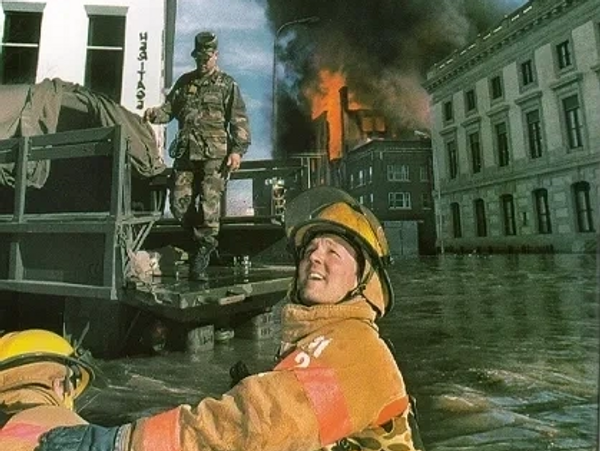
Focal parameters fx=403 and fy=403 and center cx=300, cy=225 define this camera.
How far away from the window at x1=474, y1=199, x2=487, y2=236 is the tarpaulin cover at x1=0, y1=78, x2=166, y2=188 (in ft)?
5.76

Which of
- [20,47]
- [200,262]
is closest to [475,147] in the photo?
[200,262]

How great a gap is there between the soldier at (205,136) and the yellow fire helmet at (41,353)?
52.2 inches

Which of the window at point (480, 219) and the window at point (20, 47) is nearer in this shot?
the window at point (20, 47)

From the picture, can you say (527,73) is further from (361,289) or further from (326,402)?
(326,402)

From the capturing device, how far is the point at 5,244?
207cm

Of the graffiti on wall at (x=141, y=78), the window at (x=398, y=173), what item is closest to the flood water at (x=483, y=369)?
the window at (x=398, y=173)

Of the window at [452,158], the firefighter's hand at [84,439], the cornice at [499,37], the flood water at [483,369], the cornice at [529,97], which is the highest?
the cornice at [499,37]

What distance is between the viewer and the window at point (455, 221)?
2155 millimetres

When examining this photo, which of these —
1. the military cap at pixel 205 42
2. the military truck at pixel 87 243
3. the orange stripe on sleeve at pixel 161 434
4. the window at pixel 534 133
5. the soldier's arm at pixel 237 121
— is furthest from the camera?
the soldier's arm at pixel 237 121

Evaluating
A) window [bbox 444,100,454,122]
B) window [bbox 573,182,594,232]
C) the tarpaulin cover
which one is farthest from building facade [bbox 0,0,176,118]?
window [bbox 573,182,594,232]

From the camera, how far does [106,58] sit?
243 centimetres

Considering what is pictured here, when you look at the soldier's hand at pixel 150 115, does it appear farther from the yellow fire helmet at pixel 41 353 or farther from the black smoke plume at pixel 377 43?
the yellow fire helmet at pixel 41 353

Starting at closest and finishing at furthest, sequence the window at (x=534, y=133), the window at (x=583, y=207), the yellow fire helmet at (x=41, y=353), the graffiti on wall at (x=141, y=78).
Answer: the yellow fire helmet at (x=41, y=353) → the window at (x=583, y=207) → the window at (x=534, y=133) → the graffiti on wall at (x=141, y=78)

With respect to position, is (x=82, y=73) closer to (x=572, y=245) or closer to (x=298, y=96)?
(x=298, y=96)
